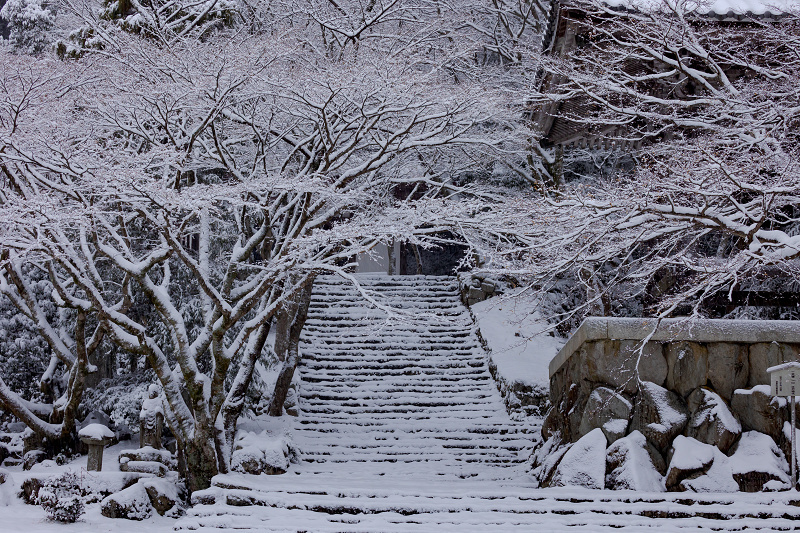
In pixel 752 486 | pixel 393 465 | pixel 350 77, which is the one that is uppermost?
pixel 350 77

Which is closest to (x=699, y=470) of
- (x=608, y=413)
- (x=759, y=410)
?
(x=759, y=410)

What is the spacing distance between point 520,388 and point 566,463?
3914 mm

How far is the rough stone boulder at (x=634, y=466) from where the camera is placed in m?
7.91

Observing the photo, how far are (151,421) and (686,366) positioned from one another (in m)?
8.18

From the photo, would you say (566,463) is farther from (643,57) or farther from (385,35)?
(385,35)

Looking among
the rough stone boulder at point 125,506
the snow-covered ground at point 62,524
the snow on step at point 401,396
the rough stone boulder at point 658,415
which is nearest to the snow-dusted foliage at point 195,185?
the rough stone boulder at point 125,506

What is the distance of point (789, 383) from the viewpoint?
7574 millimetres

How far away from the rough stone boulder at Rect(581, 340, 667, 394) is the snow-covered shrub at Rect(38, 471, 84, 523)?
6.58 m

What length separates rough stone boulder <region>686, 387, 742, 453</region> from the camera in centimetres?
811

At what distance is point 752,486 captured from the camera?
25.6 feet

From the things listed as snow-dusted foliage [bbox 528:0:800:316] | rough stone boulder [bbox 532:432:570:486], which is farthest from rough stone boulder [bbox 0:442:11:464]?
snow-dusted foliage [bbox 528:0:800:316]

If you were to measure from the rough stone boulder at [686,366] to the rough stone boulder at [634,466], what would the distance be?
83 cm

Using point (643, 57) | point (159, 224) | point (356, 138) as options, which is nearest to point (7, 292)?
point (159, 224)

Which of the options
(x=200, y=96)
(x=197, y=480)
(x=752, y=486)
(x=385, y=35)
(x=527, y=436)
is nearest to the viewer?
(x=752, y=486)
